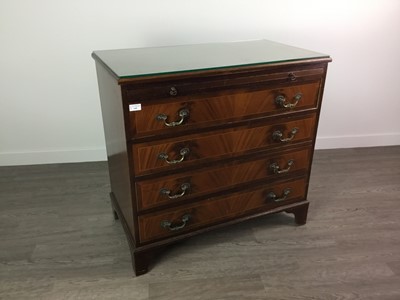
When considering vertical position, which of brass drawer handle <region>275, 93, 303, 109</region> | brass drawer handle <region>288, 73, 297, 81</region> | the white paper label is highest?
brass drawer handle <region>288, 73, 297, 81</region>

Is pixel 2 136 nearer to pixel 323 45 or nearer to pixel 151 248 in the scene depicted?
pixel 151 248

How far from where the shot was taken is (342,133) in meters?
2.47

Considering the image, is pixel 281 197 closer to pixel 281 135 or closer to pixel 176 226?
pixel 281 135

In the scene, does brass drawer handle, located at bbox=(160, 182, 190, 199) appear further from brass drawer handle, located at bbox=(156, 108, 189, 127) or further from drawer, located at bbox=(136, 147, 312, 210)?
brass drawer handle, located at bbox=(156, 108, 189, 127)

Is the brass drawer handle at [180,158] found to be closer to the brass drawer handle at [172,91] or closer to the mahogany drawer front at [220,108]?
the mahogany drawer front at [220,108]

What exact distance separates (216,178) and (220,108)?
0.99ft

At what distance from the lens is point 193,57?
4.44ft

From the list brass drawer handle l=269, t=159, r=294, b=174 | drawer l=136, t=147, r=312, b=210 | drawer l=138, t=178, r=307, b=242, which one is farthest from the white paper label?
brass drawer handle l=269, t=159, r=294, b=174

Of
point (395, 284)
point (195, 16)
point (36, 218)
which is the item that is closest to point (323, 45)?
point (195, 16)

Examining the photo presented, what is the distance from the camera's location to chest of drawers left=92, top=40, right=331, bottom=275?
3.85ft

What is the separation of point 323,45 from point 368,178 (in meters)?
0.87

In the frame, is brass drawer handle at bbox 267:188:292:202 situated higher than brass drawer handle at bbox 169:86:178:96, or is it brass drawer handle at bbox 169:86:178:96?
brass drawer handle at bbox 169:86:178:96

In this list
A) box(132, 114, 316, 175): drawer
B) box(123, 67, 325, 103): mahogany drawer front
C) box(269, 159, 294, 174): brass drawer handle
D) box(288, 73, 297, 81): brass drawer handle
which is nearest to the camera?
box(123, 67, 325, 103): mahogany drawer front

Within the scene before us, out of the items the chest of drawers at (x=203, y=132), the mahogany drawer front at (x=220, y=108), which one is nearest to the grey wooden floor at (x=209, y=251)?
the chest of drawers at (x=203, y=132)
